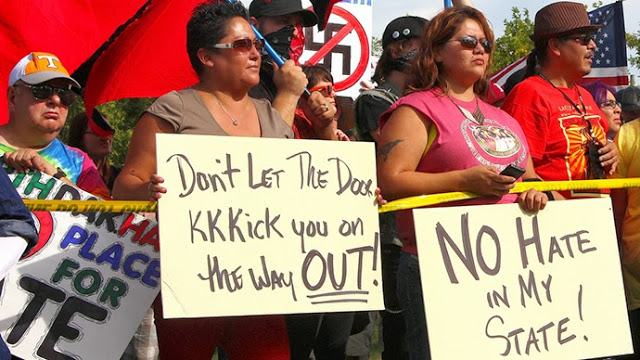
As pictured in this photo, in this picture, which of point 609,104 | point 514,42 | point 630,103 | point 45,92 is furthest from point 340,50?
point 514,42

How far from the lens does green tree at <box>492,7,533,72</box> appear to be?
19828 millimetres

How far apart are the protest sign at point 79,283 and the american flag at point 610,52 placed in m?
6.34

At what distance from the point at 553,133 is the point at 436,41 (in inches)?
32.3

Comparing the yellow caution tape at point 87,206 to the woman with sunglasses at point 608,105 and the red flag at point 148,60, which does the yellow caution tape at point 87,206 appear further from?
the woman with sunglasses at point 608,105

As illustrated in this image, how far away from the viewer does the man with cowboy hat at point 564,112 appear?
4926 millimetres

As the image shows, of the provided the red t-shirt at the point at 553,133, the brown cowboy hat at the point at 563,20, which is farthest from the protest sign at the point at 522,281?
the brown cowboy hat at the point at 563,20

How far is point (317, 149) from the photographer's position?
397cm

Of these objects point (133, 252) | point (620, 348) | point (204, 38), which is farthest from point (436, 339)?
point (204, 38)

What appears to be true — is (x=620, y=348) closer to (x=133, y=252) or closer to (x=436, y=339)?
(x=436, y=339)

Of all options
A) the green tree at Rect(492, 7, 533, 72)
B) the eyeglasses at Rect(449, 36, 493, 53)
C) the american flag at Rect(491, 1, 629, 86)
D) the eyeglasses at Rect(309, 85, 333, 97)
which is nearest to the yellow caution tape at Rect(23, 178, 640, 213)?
the eyeglasses at Rect(449, 36, 493, 53)

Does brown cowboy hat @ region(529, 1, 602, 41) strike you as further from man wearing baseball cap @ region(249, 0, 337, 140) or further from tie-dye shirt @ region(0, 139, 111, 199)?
tie-dye shirt @ region(0, 139, 111, 199)

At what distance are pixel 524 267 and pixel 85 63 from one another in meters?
3.18

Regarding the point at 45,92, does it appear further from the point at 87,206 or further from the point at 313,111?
the point at 313,111

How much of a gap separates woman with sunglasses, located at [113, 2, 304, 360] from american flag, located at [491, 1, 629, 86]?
5.92 meters
